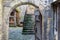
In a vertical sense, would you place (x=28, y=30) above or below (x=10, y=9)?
below

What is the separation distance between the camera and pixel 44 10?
673 cm

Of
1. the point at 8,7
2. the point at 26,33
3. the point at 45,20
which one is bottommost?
the point at 26,33

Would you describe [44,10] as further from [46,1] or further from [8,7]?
[8,7]

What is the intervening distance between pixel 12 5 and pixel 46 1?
1.09 metres

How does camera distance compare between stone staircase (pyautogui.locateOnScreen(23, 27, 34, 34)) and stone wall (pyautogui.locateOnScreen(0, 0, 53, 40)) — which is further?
stone staircase (pyautogui.locateOnScreen(23, 27, 34, 34))

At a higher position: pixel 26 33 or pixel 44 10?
pixel 44 10

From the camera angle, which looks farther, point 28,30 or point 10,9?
point 28,30

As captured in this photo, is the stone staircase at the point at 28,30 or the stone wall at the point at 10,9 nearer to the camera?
the stone wall at the point at 10,9

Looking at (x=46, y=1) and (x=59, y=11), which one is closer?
(x=59, y=11)

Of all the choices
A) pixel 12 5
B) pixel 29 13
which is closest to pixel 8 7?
pixel 12 5

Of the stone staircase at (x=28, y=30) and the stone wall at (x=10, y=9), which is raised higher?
the stone wall at (x=10, y=9)

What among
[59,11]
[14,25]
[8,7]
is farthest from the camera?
[14,25]

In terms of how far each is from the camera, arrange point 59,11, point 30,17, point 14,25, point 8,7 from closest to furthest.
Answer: point 59,11, point 8,7, point 30,17, point 14,25

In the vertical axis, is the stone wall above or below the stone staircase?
above
